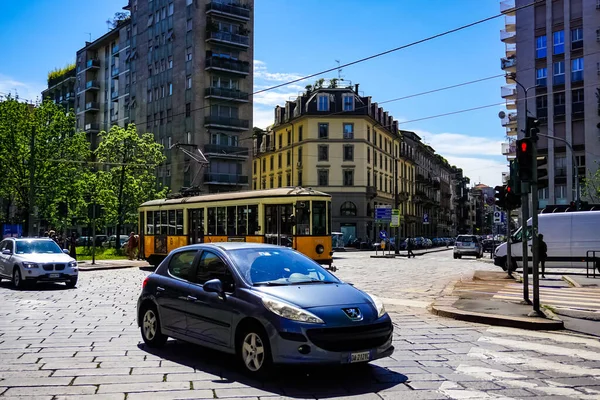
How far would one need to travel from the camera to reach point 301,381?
Result: 6.74m

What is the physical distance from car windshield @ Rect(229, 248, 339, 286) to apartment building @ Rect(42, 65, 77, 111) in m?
88.2

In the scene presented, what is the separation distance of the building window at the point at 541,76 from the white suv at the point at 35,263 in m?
46.9

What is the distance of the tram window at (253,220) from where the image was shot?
23672 millimetres

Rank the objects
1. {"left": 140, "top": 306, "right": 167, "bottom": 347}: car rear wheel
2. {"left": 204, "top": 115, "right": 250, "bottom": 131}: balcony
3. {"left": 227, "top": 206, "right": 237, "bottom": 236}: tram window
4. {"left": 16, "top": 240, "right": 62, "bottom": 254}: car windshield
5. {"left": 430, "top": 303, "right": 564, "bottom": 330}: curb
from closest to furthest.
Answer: {"left": 140, "top": 306, "right": 167, "bottom": 347}: car rear wheel < {"left": 430, "top": 303, "right": 564, "bottom": 330}: curb < {"left": 16, "top": 240, "right": 62, "bottom": 254}: car windshield < {"left": 227, "top": 206, "right": 237, "bottom": 236}: tram window < {"left": 204, "top": 115, "right": 250, "bottom": 131}: balcony

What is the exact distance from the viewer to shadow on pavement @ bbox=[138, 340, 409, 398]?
20.8 feet

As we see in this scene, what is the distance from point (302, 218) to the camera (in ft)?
74.9

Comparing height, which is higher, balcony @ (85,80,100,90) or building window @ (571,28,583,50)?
balcony @ (85,80,100,90)

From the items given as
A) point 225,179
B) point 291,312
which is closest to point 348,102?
point 225,179

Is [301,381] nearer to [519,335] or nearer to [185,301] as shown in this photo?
[185,301]

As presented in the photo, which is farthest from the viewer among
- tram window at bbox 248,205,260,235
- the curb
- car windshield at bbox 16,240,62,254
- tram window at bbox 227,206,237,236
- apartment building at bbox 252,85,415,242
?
apartment building at bbox 252,85,415,242

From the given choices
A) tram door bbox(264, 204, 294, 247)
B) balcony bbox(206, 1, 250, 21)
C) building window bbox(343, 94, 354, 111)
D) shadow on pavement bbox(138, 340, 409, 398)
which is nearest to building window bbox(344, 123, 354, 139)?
building window bbox(343, 94, 354, 111)

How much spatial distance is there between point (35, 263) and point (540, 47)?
1938 inches

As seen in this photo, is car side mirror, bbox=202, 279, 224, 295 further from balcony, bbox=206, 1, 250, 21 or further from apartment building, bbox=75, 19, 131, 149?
apartment building, bbox=75, 19, 131, 149

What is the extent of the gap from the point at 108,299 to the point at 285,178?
62.1 metres
